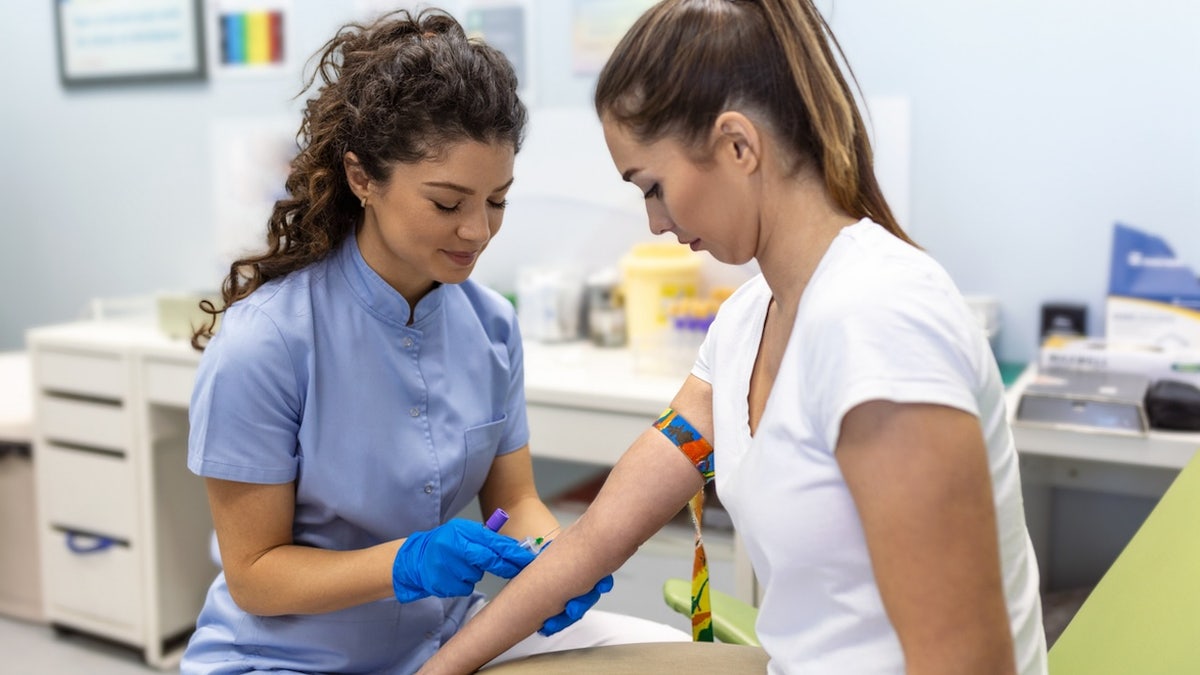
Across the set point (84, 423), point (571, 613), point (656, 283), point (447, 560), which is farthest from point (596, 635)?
point (84, 423)

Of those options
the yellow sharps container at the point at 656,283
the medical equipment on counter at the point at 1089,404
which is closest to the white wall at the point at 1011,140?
the yellow sharps container at the point at 656,283

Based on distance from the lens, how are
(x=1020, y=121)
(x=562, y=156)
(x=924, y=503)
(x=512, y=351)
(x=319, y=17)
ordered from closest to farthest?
(x=924, y=503) < (x=512, y=351) < (x=1020, y=121) < (x=562, y=156) < (x=319, y=17)

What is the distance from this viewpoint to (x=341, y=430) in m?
1.23

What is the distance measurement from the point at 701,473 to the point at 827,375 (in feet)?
1.31

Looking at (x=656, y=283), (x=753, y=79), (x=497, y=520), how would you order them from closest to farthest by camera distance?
(x=753, y=79)
(x=497, y=520)
(x=656, y=283)

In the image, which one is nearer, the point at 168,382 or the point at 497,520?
the point at 497,520

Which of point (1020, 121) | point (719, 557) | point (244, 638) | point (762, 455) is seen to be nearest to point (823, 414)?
point (762, 455)

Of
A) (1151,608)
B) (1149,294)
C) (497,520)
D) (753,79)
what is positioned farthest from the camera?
(1149,294)

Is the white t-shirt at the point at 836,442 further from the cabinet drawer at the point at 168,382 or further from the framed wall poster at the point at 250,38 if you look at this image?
the framed wall poster at the point at 250,38

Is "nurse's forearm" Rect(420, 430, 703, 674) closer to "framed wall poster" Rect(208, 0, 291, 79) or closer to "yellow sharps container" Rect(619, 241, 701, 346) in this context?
"yellow sharps container" Rect(619, 241, 701, 346)

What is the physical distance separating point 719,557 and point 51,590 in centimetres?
168

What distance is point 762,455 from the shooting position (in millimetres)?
862

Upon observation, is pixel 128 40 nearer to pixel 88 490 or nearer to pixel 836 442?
pixel 88 490

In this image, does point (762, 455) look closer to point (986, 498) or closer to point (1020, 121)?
point (986, 498)
